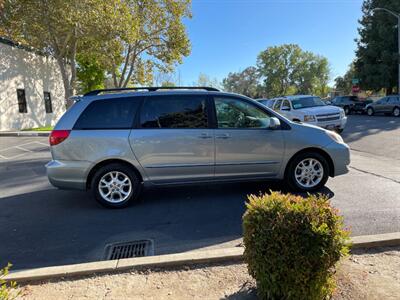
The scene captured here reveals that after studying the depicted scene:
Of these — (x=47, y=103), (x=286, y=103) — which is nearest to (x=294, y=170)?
(x=286, y=103)

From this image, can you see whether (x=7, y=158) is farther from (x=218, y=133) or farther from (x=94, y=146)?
(x=218, y=133)

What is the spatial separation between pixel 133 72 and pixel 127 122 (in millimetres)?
29100

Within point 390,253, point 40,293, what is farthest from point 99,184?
point 390,253

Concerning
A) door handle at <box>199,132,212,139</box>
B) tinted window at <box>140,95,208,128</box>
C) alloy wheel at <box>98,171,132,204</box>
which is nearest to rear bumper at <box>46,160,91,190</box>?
alloy wheel at <box>98,171,132,204</box>

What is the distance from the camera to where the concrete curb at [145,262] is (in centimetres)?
313

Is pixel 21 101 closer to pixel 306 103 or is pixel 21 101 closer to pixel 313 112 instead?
pixel 306 103

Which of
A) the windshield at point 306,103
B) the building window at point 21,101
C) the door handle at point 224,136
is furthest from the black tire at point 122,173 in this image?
the building window at point 21,101

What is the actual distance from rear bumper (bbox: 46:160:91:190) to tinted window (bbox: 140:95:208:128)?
3.83 feet

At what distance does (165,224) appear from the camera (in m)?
4.55

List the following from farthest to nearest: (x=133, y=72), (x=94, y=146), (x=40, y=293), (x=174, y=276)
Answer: (x=133, y=72) < (x=94, y=146) < (x=174, y=276) < (x=40, y=293)

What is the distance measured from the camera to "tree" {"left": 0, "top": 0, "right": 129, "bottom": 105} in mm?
17359

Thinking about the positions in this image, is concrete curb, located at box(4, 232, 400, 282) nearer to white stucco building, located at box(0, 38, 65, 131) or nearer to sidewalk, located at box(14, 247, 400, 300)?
sidewalk, located at box(14, 247, 400, 300)

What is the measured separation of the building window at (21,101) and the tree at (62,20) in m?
2.93

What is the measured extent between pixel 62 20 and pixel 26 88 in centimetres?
603
